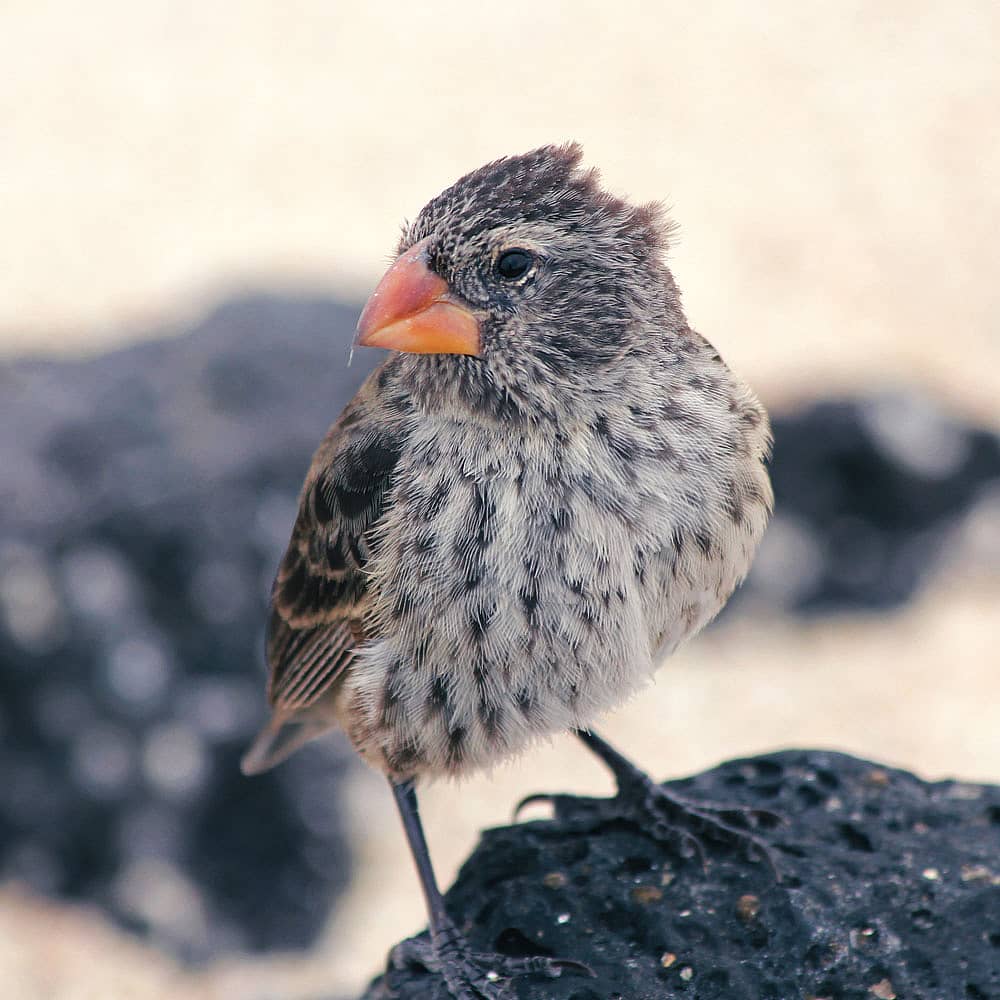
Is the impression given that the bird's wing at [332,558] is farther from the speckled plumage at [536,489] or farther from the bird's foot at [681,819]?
the bird's foot at [681,819]

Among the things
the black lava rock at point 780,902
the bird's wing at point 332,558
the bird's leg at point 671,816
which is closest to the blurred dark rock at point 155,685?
the bird's wing at point 332,558

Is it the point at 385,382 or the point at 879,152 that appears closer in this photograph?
the point at 385,382

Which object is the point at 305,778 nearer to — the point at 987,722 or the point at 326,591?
the point at 326,591

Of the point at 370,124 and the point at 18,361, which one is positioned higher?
the point at 370,124

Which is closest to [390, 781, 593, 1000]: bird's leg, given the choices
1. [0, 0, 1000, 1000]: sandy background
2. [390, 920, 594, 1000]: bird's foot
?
[390, 920, 594, 1000]: bird's foot

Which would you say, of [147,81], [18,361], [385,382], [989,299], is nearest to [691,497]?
[385,382]

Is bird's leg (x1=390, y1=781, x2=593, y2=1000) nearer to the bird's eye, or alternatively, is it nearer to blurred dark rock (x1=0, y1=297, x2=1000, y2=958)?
the bird's eye

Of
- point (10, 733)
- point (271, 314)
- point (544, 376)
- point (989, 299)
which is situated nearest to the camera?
point (544, 376)
